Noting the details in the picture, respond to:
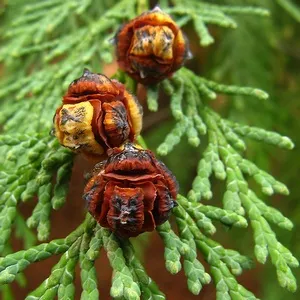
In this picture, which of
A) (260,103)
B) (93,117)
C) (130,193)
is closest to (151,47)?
(93,117)

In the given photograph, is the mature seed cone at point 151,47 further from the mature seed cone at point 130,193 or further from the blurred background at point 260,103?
the blurred background at point 260,103

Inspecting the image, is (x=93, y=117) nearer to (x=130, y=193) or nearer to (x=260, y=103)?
(x=130, y=193)

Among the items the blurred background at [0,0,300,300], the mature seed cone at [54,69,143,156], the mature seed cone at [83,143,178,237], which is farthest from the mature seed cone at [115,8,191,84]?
the blurred background at [0,0,300,300]

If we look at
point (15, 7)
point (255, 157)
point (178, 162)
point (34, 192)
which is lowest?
point (178, 162)

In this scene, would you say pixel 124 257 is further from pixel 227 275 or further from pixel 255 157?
pixel 255 157

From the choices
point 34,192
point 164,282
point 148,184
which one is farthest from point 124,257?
point 164,282

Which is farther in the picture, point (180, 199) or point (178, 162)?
point (178, 162)
